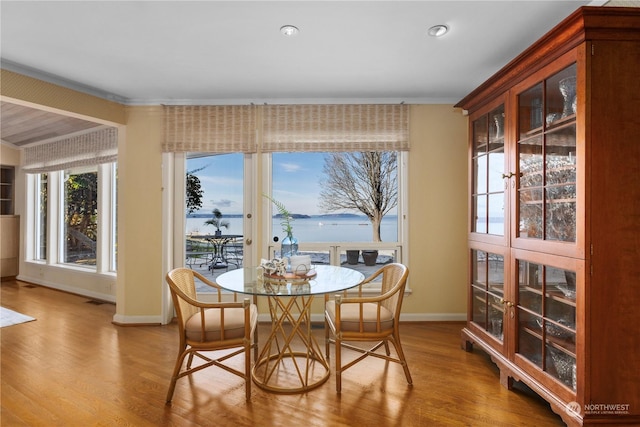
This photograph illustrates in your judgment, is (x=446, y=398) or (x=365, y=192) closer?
(x=446, y=398)

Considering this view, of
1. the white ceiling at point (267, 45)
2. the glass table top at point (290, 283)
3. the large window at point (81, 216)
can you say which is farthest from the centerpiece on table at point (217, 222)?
the large window at point (81, 216)

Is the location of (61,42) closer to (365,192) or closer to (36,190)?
(365,192)

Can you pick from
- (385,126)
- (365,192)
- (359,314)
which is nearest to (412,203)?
(365,192)

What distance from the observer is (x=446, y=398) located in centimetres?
218

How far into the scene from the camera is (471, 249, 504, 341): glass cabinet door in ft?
8.13

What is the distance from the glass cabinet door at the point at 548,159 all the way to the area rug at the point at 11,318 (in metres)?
5.08

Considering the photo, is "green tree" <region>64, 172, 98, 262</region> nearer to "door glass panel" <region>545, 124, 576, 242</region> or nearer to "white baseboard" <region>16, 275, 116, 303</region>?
"white baseboard" <region>16, 275, 116, 303</region>

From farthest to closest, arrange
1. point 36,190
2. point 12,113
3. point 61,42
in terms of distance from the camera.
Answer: point 36,190, point 12,113, point 61,42

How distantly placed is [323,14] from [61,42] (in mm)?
1940

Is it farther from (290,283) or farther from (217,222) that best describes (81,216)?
(290,283)

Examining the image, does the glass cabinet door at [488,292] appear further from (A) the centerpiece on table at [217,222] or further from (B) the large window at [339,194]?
(A) the centerpiece on table at [217,222]

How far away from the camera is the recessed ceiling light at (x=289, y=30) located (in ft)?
7.16

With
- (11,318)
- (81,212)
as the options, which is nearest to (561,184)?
(11,318)

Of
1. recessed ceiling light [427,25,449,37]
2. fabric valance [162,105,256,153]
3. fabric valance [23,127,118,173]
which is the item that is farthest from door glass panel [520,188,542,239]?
fabric valance [23,127,118,173]
